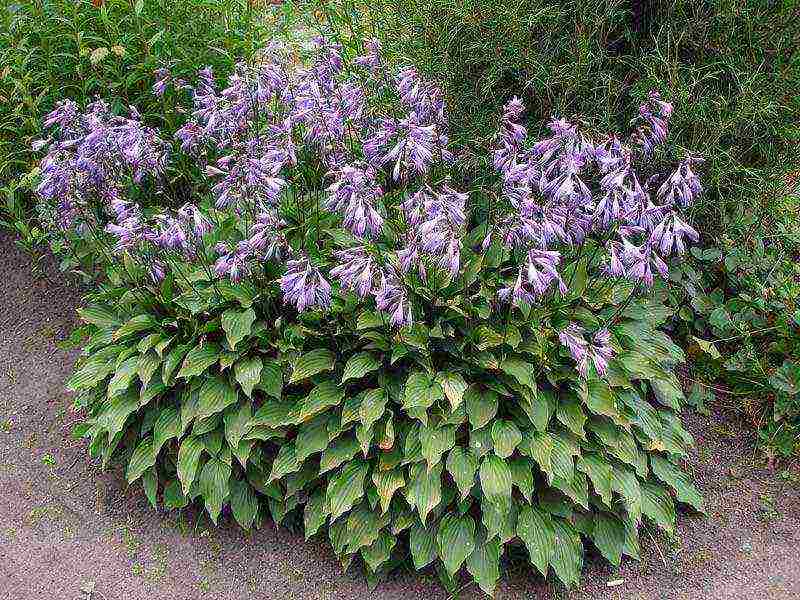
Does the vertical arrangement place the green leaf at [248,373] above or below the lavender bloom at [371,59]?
below

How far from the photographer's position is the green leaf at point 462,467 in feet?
12.3

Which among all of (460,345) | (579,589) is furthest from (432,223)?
(579,589)

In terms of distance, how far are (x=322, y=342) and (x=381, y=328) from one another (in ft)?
1.09

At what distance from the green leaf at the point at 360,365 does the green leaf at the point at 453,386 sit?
328mm

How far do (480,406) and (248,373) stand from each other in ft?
3.80

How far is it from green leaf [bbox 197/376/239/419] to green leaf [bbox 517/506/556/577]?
1.54 metres

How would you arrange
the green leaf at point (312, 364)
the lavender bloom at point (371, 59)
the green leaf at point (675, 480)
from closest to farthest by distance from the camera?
1. the green leaf at point (312, 364)
2. the green leaf at point (675, 480)
3. the lavender bloom at point (371, 59)

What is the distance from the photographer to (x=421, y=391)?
12.6ft

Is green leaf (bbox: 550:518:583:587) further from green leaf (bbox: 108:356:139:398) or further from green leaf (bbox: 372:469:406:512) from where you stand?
green leaf (bbox: 108:356:139:398)

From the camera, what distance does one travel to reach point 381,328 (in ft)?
13.3

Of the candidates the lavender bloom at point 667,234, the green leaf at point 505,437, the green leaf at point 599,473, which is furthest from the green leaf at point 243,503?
the lavender bloom at point 667,234

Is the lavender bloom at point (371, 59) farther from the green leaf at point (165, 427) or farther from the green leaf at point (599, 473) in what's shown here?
the green leaf at point (599, 473)

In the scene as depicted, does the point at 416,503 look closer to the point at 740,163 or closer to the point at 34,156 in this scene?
the point at 740,163

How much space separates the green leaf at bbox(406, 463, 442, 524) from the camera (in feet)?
12.3
